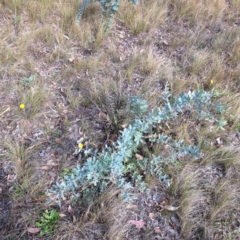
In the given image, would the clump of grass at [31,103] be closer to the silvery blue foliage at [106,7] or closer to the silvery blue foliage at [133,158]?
the silvery blue foliage at [133,158]

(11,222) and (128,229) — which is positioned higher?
(128,229)

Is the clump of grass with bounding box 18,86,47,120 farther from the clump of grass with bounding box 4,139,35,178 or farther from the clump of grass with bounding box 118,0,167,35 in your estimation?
the clump of grass with bounding box 118,0,167,35

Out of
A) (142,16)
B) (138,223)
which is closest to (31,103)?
(138,223)

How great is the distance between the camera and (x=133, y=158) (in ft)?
7.82

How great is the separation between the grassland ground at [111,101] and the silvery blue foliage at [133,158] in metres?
0.10

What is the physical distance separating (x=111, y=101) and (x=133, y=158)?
27.5 inches

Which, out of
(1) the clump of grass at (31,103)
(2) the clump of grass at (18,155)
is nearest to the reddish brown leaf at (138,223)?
(2) the clump of grass at (18,155)

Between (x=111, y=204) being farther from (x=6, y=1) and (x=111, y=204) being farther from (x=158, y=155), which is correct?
(x=6, y=1)

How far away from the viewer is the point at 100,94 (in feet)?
9.32

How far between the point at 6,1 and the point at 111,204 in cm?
290

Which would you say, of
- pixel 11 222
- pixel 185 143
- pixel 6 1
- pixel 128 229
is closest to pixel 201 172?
pixel 185 143

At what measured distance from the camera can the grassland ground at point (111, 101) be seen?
2105 millimetres

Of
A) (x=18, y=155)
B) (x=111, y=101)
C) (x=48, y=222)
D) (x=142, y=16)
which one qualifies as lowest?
(x=48, y=222)

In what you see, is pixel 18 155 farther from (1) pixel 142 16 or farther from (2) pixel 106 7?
(1) pixel 142 16
